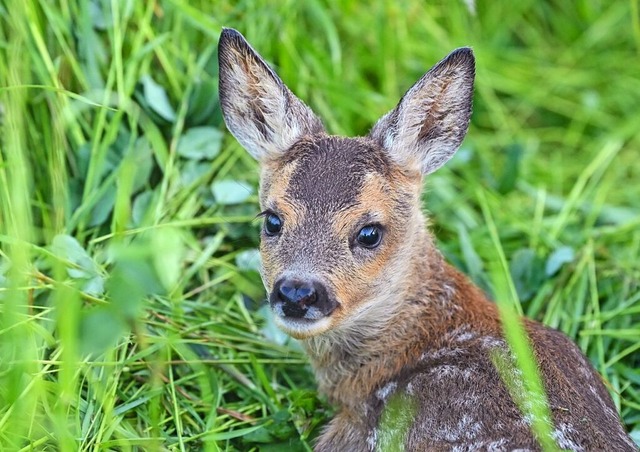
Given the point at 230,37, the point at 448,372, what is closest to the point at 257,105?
the point at 230,37

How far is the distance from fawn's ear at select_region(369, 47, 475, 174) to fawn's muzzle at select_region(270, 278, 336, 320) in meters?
0.97

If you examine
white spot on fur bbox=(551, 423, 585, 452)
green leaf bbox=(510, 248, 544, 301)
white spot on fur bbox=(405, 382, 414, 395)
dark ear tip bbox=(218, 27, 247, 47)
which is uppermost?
dark ear tip bbox=(218, 27, 247, 47)

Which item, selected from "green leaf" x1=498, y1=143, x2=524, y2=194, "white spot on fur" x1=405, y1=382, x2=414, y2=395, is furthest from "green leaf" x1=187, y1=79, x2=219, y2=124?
"white spot on fur" x1=405, y1=382, x2=414, y2=395

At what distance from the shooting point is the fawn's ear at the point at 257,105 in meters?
4.83

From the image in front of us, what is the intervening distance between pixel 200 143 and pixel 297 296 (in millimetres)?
2079

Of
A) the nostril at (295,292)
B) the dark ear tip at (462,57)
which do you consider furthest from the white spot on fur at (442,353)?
the dark ear tip at (462,57)

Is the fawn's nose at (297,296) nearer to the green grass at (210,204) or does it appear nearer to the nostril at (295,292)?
the nostril at (295,292)

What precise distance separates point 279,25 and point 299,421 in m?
2.62

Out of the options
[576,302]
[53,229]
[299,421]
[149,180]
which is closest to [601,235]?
[576,302]

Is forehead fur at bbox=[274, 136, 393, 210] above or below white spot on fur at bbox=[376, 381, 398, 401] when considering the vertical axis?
above

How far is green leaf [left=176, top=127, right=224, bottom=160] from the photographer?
19.2 feet

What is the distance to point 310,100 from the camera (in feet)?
21.6

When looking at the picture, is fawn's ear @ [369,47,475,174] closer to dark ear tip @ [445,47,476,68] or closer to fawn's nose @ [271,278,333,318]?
dark ear tip @ [445,47,476,68]

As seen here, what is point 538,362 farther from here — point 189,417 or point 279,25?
point 279,25
